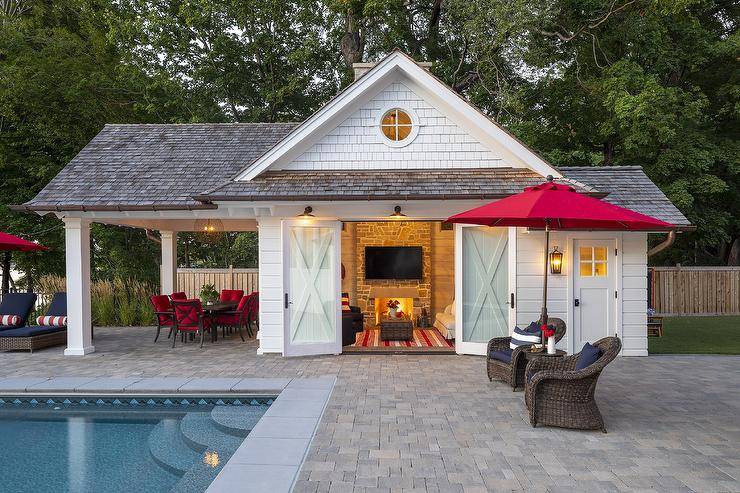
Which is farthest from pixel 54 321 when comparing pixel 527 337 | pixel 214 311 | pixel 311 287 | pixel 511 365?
pixel 527 337

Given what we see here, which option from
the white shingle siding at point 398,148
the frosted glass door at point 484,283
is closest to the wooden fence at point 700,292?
the frosted glass door at point 484,283

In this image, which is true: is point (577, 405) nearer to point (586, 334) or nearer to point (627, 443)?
point (627, 443)

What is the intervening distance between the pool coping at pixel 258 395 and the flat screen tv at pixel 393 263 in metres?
7.12

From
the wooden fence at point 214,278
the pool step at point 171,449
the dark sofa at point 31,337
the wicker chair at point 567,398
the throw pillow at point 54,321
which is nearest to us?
the pool step at point 171,449

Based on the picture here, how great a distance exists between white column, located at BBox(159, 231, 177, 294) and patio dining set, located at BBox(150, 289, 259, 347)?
65.7 inches

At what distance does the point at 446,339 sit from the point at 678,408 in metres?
5.74

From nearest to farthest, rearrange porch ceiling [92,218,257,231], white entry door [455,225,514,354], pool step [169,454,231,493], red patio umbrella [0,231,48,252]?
1. pool step [169,454,231,493]
2. white entry door [455,225,514,354]
3. red patio umbrella [0,231,48,252]
4. porch ceiling [92,218,257,231]

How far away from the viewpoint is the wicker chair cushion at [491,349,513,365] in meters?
7.16

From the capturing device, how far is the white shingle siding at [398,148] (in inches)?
383

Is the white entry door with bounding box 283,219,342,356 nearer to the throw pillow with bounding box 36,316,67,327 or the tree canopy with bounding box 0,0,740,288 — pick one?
the throw pillow with bounding box 36,316,67,327

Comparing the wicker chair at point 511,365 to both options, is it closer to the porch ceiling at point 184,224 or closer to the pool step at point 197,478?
the pool step at point 197,478

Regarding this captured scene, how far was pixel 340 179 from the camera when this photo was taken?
9.39m

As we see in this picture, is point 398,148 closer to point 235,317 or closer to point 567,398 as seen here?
point 235,317

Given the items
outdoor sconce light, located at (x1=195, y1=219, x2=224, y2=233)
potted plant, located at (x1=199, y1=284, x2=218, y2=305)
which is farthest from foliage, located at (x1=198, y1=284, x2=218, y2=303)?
outdoor sconce light, located at (x1=195, y1=219, x2=224, y2=233)
